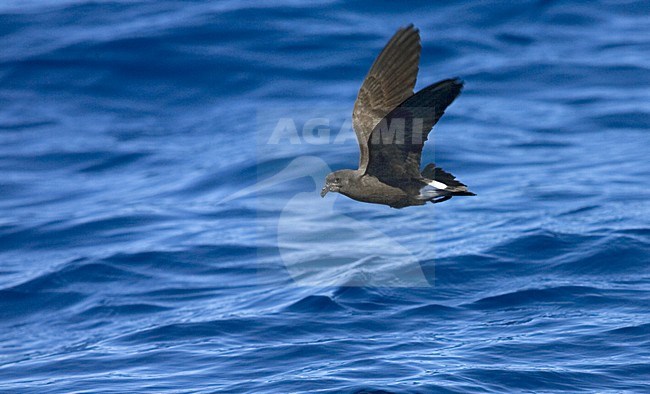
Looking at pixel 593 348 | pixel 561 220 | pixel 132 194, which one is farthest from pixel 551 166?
pixel 132 194

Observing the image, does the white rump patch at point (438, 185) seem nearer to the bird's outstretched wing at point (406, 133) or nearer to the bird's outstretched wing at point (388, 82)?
the bird's outstretched wing at point (406, 133)

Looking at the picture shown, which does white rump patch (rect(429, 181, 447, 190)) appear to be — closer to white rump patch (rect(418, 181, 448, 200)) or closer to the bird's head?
white rump patch (rect(418, 181, 448, 200))

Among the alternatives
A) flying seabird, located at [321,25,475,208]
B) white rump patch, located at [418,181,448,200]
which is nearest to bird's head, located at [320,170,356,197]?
flying seabird, located at [321,25,475,208]

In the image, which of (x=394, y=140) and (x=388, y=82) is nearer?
(x=394, y=140)

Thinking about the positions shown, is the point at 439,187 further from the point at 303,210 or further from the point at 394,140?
the point at 303,210

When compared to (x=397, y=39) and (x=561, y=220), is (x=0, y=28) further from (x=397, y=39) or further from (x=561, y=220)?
(x=397, y=39)

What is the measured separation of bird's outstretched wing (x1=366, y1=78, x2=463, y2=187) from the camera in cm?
672

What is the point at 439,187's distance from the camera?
7.34 metres

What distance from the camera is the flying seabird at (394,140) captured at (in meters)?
7.11

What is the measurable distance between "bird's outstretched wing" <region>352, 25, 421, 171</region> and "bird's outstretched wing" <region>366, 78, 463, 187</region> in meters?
0.26

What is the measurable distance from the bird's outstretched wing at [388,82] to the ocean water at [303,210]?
12.1 feet

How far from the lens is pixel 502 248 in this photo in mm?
14664

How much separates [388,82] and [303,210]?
8669 millimetres

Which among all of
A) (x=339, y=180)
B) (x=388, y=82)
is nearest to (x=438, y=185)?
(x=339, y=180)
